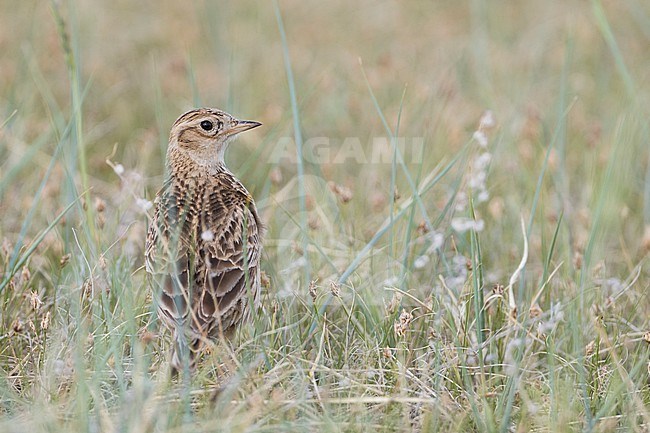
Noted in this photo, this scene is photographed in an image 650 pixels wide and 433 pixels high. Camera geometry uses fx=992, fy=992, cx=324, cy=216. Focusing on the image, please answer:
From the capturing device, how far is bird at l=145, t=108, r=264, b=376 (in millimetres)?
3885

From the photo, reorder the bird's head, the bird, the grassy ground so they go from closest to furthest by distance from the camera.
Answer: the grassy ground < the bird < the bird's head

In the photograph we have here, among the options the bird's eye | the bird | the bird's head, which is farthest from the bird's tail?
the bird's eye

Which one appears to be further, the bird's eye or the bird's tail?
the bird's eye

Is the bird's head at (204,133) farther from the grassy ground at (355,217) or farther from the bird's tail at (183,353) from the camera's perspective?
the bird's tail at (183,353)

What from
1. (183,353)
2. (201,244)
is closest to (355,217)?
(201,244)

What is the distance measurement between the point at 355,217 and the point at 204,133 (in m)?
1.33

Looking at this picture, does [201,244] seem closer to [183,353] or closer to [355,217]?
[183,353]

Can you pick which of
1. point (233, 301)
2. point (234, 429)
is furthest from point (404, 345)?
point (234, 429)

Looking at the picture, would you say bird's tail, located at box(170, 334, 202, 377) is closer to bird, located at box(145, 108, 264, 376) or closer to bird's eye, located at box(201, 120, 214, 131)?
bird, located at box(145, 108, 264, 376)

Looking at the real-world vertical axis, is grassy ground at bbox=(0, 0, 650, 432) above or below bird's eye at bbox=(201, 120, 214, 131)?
below

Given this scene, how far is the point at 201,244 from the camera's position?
4207 millimetres

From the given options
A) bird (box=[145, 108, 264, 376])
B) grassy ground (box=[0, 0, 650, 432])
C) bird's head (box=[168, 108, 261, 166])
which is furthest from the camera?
bird's head (box=[168, 108, 261, 166])

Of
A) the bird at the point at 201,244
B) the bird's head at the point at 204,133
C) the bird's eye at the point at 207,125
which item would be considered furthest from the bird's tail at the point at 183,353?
the bird's eye at the point at 207,125

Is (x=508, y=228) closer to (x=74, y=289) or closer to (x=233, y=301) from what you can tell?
(x=233, y=301)
